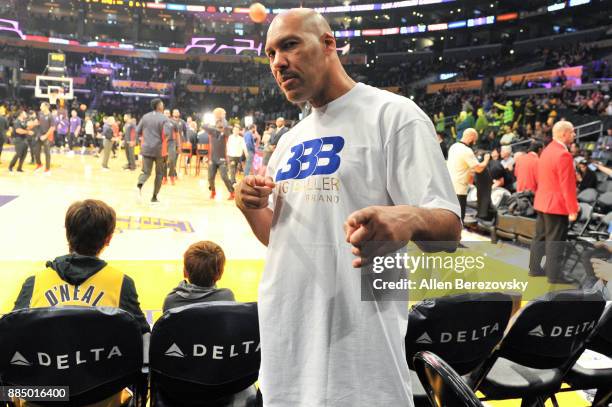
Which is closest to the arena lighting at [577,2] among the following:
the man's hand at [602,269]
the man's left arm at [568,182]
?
the man's left arm at [568,182]

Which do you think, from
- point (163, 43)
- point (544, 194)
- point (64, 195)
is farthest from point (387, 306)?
point (163, 43)

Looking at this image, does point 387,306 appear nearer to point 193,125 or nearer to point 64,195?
point 64,195

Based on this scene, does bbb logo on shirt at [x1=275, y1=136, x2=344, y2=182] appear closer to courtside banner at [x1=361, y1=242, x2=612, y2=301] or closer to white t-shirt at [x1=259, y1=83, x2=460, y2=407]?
white t-shirt at [x1=259, y1=83, x2=460, y2=407]

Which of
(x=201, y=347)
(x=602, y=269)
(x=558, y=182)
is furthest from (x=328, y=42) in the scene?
(x=558, y=182)

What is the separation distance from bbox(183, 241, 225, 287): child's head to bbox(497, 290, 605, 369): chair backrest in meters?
1.55

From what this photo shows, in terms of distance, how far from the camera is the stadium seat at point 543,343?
2.55 meters

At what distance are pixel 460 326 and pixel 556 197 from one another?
13.0 feet

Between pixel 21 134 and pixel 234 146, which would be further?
pixel 21 134

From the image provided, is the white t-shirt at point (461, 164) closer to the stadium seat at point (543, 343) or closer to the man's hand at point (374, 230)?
the stadium seat at point (543, 343)

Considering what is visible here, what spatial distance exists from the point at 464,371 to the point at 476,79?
1216 inches

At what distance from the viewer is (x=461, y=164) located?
6.76m

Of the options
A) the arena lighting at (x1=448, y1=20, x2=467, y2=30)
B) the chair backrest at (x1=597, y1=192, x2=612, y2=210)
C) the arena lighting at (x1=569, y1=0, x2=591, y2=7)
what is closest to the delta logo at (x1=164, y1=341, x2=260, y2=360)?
the chair backrest at (x1=597, y1=192, x2=612, y2=210)

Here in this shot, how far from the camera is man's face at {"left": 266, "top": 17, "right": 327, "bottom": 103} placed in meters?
1.40

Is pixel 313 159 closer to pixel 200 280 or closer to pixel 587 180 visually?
pixel 200 280
